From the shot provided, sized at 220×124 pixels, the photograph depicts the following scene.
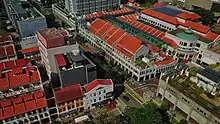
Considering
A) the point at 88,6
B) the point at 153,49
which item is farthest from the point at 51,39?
the point at 88,6

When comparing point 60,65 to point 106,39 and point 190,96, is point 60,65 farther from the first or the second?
point 190,96

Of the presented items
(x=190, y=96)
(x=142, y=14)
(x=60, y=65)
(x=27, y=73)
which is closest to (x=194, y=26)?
(x=142, y=14)

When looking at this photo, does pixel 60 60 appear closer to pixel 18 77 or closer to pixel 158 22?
pixel 18 77

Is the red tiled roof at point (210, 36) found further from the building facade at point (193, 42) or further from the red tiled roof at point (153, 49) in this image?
the red tiled roof at point (153, 49)

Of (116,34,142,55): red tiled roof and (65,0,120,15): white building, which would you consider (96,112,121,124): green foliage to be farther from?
(65,0,120,15): white building

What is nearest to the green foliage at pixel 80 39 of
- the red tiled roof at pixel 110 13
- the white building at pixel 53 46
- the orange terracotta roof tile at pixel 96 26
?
the orange terracotta roof tile at pixel 96 26

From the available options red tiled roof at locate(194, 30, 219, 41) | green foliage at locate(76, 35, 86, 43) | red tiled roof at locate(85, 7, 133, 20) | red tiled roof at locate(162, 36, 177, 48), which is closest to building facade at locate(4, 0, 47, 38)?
green foliage at locate(76, 35, 86, 43)
